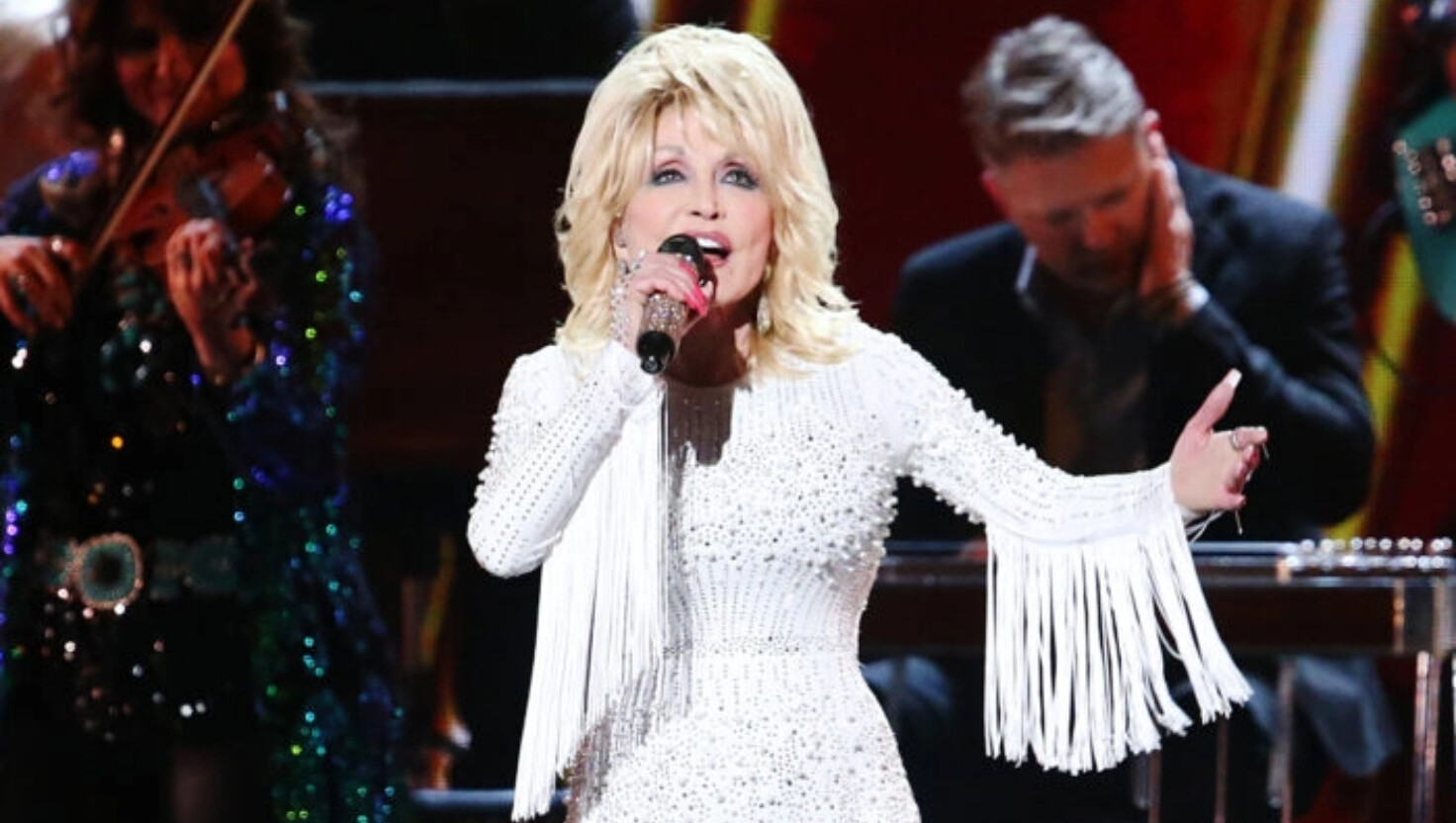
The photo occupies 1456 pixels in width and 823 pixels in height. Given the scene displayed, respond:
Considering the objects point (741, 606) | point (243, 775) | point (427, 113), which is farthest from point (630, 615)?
point (427, 113)

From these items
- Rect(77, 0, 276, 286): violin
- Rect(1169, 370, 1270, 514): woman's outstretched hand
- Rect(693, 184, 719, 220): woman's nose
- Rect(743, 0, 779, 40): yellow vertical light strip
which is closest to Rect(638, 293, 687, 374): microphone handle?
Rect(693, 184, 719, 220): woman's nose

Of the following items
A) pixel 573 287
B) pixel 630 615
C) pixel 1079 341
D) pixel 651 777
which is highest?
pixel 573 287

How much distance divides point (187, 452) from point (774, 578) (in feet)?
4.45

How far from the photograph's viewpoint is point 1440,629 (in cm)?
354

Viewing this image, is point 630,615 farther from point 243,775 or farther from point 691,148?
point 243,775

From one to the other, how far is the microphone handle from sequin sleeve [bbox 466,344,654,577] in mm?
67

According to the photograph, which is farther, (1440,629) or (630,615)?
(1440,629)

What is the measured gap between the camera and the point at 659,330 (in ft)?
5.98

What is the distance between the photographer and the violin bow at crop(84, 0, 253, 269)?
3.30 metres

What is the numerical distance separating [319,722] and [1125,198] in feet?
5.81

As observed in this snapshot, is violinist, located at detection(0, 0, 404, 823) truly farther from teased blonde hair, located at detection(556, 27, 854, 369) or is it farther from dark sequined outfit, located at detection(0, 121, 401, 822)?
teased blonde hair, located at detection(556, 27, 854, 369)

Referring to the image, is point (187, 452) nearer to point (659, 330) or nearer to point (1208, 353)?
point (659, 330)

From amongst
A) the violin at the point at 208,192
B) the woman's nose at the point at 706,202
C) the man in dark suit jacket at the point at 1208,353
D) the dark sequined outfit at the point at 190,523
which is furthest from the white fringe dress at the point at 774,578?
the man in dark suit jacket at the point at 1208,353

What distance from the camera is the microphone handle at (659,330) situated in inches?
71.4
